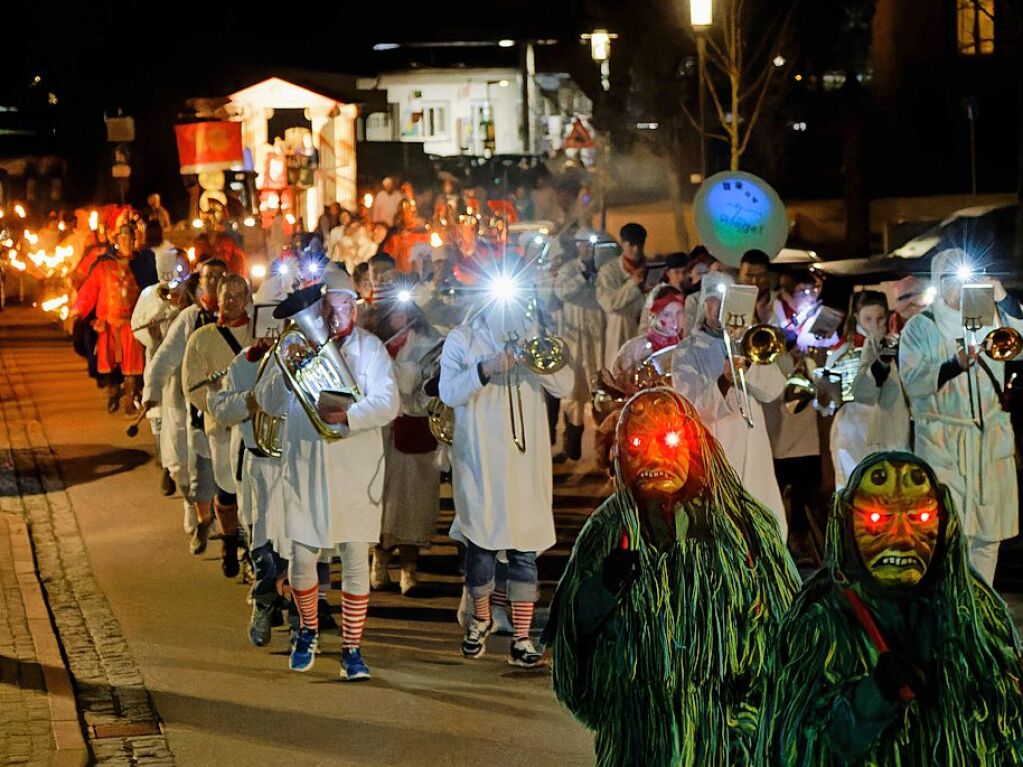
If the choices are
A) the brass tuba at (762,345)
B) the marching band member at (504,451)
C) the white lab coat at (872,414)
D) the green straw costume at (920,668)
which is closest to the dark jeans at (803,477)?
the white lab coat at (872,414)

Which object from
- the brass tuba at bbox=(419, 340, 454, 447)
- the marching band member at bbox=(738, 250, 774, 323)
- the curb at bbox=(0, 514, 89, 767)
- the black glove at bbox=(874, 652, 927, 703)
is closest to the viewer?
the black glove at bbox=(874, 652, 927, 703)

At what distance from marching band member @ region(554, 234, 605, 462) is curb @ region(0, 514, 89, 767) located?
4719mm

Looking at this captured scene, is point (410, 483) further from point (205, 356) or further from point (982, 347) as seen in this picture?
point (982, 347)

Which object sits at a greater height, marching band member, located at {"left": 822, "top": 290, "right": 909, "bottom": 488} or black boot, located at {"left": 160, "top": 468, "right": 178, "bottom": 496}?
marching band member, located at {"left": 822, "top": 290, "right": 909, "bottom": 488}

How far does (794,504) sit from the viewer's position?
1251cm

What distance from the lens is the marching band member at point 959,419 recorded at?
9.88m

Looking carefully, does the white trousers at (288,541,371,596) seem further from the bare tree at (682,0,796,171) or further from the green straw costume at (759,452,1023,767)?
the bare tree at (682,0,796,171)

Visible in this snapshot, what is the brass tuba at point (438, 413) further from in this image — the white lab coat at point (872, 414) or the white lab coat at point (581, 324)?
the white lab coat at point (581, 324)

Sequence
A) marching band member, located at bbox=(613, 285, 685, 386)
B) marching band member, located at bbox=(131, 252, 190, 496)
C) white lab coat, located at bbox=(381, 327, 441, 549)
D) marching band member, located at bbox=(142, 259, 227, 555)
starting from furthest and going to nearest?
marching band member, located at bbox=(131, 252, 190, 496) → marching band member, located at bbox=(142, 259, 227, 555) → white lab coat, located at bbox=(381, 327, 441, 549) → marching band member, located at bbox=(613, 285, 685, 386)

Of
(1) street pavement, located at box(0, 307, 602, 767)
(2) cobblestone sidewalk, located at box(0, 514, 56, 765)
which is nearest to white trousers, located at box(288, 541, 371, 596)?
(1) street pavement, located at box(0, 307, 602, 767)

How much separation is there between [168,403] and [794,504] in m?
4.23

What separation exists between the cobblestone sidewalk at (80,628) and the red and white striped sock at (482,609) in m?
1.69

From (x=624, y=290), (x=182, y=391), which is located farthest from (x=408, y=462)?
(x=624, y=290)

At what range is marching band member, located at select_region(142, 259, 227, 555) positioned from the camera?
40.7 ft
